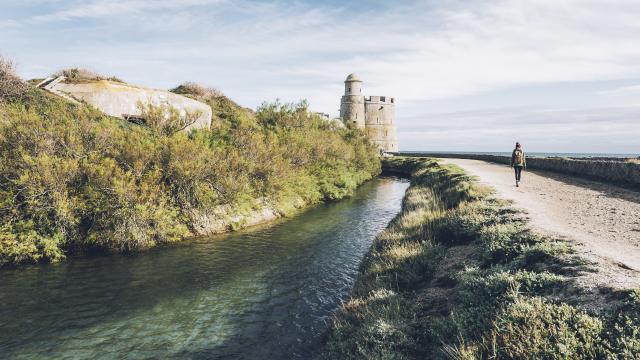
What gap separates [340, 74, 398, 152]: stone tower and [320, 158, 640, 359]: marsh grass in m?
78.4

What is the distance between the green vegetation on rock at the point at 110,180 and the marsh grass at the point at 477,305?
1242 centimetres

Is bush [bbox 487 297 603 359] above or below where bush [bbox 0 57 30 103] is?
below

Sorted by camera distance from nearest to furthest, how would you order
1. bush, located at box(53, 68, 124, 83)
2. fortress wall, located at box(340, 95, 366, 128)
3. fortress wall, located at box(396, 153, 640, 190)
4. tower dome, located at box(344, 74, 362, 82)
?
fortress wall, located at box(396, 153, 640, 190) → bush, located at box(53, 68, 124, 83) → fortress wall, located at box(340, 95, 366, 128) → tower dome, located at box(344, 74, 362, 82)

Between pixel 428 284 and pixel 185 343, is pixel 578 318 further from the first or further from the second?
pixel 185 343

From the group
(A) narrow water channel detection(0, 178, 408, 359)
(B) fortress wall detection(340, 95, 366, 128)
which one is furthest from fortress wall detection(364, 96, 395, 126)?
(A) narrow water channel detection(0, 178, 408, 359)

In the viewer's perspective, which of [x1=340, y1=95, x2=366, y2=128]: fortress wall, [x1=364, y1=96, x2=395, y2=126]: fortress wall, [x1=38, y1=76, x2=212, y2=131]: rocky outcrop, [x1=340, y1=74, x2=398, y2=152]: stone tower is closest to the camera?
[x1=38, y1=76, x2=212, y2=131]: rocky outcrop

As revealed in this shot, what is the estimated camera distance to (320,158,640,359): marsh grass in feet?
19.6

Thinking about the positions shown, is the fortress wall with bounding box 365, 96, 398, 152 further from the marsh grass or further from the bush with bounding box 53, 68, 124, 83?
the marsh grass

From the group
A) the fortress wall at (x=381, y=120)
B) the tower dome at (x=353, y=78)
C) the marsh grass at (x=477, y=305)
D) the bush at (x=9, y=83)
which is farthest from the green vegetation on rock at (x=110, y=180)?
the fortress wall at (x=381, y=120)

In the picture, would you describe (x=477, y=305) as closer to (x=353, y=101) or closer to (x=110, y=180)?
(x=110, y=180)

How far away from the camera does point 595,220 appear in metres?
13.3

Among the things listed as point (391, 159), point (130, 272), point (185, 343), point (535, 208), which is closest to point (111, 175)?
point (130, 272)

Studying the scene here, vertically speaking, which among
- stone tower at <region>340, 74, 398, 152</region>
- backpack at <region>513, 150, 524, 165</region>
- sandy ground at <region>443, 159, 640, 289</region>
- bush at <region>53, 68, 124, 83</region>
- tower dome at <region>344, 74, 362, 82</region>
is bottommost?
sandy ground at <region>443, 159, 640, 289</region>

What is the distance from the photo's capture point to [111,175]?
59.8 ft
